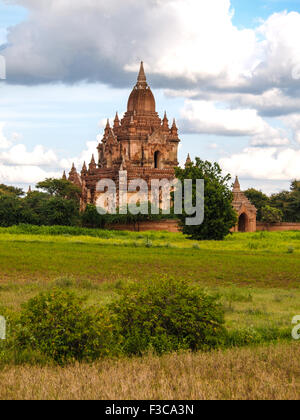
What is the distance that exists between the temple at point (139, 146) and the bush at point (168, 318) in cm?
4732

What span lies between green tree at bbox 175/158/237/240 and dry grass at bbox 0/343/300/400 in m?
29.9

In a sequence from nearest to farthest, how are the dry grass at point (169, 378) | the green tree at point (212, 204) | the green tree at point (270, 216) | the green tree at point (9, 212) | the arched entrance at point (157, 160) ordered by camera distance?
the dry grass at point (169, 378) < the green tree at point (212, 204) < the green tree at point (9, 212) < the green tree at point (270, 216) < the arched entrance at point (157, 160)

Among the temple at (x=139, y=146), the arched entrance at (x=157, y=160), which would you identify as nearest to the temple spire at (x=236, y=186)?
the temple at (x=139, y=146)

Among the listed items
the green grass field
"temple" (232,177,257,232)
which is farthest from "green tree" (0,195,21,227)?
"temple" (232,177,257,232)

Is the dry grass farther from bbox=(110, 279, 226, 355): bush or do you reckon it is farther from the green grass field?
bbox=(110, 279, 226, 355): bush

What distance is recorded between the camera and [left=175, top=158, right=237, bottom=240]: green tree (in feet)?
123

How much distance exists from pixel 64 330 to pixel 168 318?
5.41 feet

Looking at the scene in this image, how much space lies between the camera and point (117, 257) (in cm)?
2472

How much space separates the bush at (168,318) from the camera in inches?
334

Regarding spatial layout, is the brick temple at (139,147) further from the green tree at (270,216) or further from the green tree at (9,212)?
the green tree at (9,212)

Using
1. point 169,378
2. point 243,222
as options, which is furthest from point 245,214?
point 169,378

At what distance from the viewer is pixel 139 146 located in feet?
195

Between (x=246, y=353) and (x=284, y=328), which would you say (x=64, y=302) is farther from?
(x=284, y=328)

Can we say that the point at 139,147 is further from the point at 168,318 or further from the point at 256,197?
the point at 168,318
